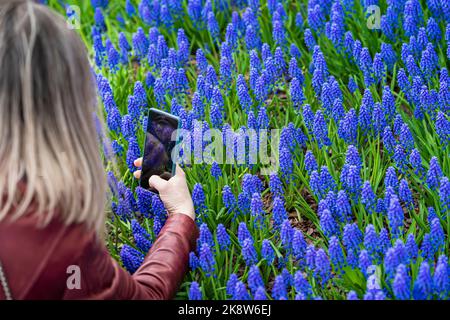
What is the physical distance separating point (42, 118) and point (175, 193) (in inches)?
45.6

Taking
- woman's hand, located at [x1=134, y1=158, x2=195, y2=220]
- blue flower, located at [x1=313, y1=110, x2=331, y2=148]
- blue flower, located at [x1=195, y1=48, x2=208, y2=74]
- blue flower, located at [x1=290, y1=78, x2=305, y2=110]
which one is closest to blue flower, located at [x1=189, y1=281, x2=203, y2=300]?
woman's hand, located at [x1=134, y1=158, x2=195, y2=220]

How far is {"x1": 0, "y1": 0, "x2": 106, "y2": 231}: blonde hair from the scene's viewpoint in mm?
2963

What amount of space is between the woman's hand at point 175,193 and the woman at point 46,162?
849mm

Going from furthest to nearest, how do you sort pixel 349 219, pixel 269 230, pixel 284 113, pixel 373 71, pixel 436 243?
pixel 284 113 → pixel 373 71 → pixel 269 230 → pixel 349 219 → pixel 436 243

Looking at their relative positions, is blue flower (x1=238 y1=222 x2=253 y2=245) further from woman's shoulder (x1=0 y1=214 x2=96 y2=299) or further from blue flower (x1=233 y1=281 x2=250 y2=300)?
woman's shoulder (x1=0 y1=214 x2=96 y2=299)

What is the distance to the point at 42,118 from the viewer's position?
303 cm

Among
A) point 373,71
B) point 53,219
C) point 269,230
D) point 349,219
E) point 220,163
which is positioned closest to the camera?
point 53,219

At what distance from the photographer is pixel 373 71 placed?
15.8ft

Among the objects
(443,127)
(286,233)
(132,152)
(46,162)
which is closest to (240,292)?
(286,233)

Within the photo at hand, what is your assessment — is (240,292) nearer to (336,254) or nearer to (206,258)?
(206,258)

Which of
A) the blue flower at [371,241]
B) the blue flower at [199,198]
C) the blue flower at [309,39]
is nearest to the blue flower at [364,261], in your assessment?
the blue flower at [371,241]

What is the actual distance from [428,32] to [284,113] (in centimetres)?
106

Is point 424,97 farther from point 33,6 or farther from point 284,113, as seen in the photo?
point 33,6
